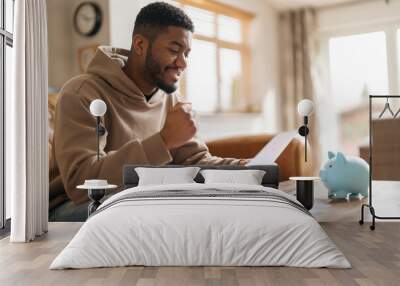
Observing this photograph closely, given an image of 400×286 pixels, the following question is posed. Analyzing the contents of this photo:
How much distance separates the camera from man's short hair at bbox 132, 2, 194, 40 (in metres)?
5.41

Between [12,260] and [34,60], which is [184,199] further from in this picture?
[34,60]

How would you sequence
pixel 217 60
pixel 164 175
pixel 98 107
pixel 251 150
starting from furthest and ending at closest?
pixel 217 60
pixel 251 150
pixel 98 107
pixel 164 175

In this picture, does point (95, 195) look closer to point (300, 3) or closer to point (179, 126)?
point (179, 126)

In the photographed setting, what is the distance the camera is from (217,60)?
6.32m

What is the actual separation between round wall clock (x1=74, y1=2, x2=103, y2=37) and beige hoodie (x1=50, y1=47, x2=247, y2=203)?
0.23 meters

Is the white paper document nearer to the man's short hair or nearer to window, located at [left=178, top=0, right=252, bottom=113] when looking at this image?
window, located at [left=178, top=0, right=252, bottom=113]

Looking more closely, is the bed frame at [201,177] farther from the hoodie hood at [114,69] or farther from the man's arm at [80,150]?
the hoodie hood at [114,69]

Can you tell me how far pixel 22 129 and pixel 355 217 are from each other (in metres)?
3.25

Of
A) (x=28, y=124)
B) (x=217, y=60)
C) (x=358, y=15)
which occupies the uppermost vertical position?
(x=358, y=15)

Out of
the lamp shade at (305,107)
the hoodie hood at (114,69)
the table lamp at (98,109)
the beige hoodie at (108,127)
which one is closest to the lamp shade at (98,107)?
the table lamp at (98,109)

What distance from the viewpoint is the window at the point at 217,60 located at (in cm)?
587

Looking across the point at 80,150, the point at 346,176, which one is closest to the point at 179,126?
the point at 80,150

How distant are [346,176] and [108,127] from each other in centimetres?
256

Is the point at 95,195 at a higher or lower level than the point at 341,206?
higher
